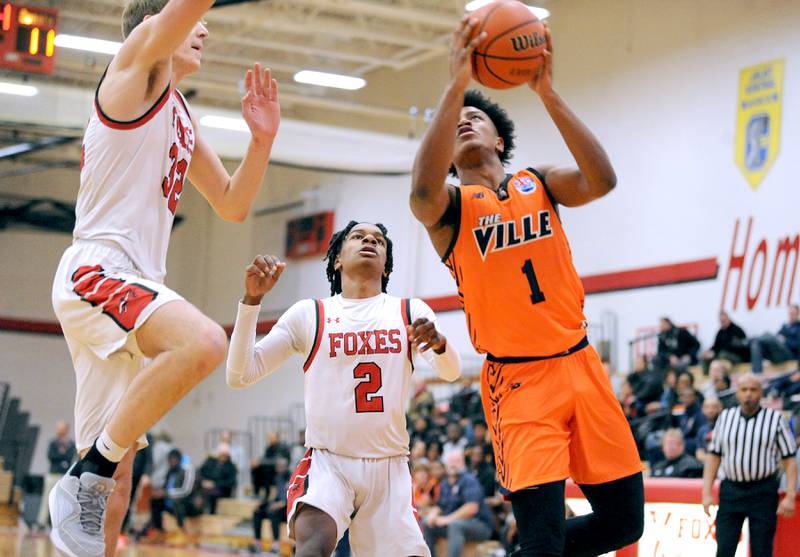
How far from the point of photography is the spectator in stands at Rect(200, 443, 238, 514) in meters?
20.6

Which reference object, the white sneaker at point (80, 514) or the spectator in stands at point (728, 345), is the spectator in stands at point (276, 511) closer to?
the spectator in stands at point (728, 345)

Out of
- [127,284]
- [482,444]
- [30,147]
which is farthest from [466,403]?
[127,284]

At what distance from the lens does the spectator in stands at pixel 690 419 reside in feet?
44.3

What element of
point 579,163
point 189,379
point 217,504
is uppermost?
point 579,163

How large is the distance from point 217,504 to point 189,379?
18.6 m

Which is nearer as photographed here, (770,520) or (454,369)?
(454,369)

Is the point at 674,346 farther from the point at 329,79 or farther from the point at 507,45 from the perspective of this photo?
the point at 507,45

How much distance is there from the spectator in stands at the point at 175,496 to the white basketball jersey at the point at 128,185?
16896 mm

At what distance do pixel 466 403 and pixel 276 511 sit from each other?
12.1 feet

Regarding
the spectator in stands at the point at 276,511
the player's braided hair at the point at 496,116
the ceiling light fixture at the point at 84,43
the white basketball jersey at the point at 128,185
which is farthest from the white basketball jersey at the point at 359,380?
the ceiling light fixture at the point at 84,43

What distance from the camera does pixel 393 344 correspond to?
17.0 feet

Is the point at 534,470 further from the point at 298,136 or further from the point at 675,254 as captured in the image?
the point at 298,136

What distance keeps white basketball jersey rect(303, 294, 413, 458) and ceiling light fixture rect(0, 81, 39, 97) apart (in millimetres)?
14636

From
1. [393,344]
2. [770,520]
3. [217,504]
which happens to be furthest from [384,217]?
[393,344]
